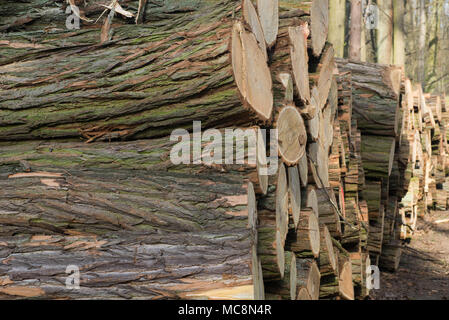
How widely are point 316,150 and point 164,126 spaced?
1.49 meters

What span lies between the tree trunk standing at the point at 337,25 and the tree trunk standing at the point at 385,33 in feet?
5.06

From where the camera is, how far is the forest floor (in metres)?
4.41

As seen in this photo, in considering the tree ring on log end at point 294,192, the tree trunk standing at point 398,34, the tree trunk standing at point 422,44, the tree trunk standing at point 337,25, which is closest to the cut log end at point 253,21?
the tree ring on log end at point 294,192

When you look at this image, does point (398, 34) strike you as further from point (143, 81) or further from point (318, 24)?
point (143, 81)

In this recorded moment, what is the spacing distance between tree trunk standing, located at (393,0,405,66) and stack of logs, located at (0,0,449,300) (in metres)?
10.1

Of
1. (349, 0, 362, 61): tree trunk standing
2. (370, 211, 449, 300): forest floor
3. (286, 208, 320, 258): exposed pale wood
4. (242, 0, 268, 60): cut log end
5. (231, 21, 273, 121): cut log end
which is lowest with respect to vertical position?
(370, 211, 449, 300): forest floor

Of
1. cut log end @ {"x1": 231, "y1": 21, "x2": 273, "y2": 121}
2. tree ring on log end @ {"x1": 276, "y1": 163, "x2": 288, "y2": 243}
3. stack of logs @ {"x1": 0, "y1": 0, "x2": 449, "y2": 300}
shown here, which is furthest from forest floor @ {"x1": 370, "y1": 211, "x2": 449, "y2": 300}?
cut log end @ {"x1": 231, "y1": 21, "x2": 273, "y2": 121}

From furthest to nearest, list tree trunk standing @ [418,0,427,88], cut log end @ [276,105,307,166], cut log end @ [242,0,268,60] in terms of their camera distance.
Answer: tree trunk standing @ [418,0,427,88] < cut log end @ [276,105,307,166] < cut log end @ [242,0,268,60]

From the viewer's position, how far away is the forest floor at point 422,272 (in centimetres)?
441

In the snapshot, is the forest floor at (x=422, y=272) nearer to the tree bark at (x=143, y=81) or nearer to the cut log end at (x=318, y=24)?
the cut log end at (x=318, y=24)

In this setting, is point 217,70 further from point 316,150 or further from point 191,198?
point 316,150

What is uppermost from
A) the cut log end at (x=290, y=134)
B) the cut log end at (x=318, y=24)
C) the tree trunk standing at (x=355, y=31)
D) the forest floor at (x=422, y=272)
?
the tree trunk standing at (x=355, y=31)

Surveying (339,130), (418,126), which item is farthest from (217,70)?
(418,126)

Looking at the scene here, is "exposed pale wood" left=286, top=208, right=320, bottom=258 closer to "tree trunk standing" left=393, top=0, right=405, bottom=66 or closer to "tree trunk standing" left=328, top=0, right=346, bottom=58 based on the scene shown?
"tree trunk standing" left=328, top=0, right=346, bottom=58
